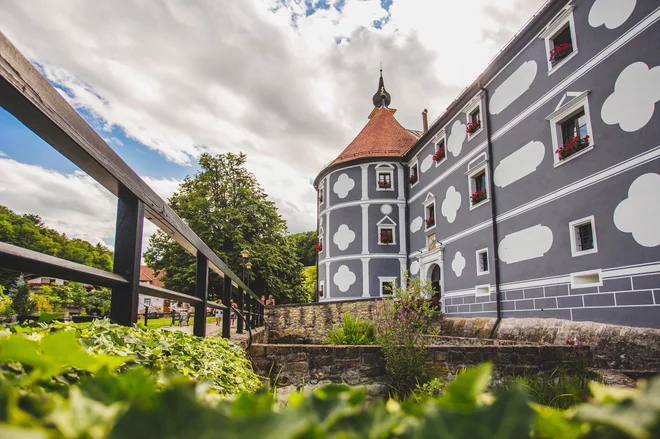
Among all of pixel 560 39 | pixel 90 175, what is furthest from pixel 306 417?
pixel 560 39

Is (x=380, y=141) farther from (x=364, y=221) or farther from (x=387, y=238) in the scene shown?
(x=387, y=238)

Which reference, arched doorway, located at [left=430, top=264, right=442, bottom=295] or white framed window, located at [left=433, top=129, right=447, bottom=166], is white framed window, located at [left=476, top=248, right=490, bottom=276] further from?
white framed window, located at [left=433, top=129, right=447, bottom=166]

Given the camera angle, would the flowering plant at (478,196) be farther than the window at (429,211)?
No

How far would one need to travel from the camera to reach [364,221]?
2223cm

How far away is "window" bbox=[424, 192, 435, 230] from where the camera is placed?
18.3 m

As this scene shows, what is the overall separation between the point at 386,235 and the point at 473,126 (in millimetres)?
8220

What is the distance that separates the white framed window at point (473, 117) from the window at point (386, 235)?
7.67 meters

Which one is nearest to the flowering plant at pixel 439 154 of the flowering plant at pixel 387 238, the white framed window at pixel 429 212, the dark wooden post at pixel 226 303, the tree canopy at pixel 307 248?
the white framed window at pixel 429 212

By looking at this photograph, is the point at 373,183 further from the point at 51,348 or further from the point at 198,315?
the point at 51,348

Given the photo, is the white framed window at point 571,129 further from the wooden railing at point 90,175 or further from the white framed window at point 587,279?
the wooden railing at point 90,175

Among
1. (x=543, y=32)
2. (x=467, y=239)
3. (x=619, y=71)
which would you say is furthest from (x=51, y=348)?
(x=467, y=239)

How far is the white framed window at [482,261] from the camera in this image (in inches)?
549

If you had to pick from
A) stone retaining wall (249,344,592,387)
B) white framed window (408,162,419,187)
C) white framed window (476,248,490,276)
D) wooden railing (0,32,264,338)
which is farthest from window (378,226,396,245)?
wooden railing (0,32,264,338)

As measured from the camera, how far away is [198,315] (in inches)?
139
